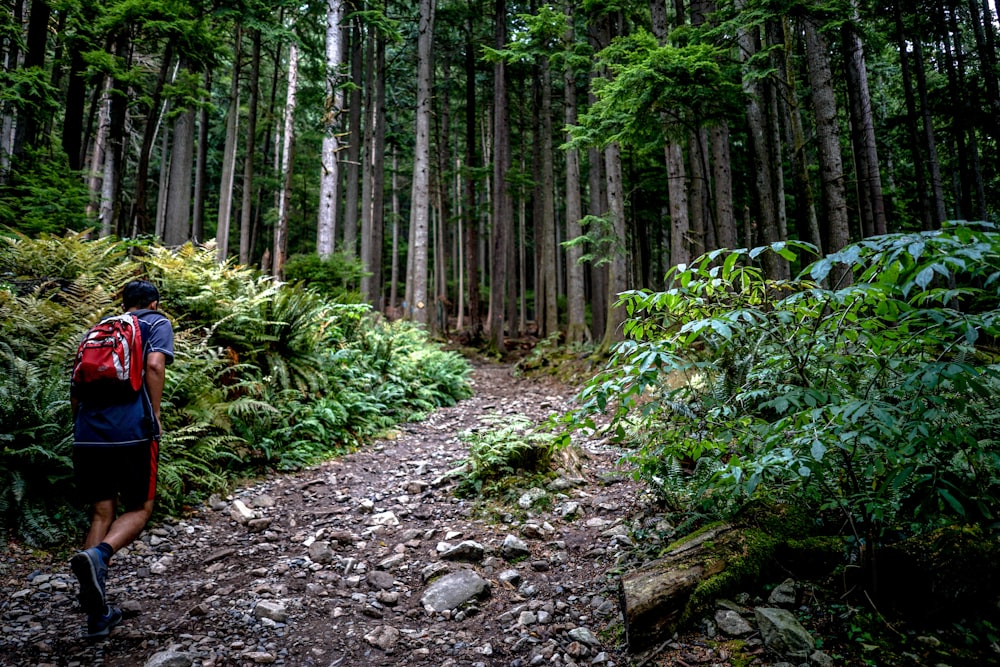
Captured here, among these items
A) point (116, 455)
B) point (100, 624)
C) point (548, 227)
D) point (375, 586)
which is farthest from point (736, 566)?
point (548, 227)

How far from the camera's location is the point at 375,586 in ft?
12.8

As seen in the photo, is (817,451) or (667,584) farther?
(667,584)

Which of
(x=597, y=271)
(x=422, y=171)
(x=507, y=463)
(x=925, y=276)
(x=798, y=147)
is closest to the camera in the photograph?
(x=925, y=276)

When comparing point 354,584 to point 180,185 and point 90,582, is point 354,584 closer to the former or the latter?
point 90,582

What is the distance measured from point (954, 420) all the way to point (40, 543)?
21.1 ft

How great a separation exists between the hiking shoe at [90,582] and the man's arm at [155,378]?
3.19 ft

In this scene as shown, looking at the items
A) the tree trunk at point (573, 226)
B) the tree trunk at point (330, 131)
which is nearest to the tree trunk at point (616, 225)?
the tree trunk at point (573, 226)

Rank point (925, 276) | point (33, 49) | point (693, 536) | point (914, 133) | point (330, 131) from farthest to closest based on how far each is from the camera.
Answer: point (914, 133), point (330, 131), point (33, 49), point (693, 536), point (925, 276)

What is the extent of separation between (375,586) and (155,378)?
2403 mm

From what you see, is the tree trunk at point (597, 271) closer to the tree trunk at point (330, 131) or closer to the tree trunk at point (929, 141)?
the tree trunk at point (330, 131)

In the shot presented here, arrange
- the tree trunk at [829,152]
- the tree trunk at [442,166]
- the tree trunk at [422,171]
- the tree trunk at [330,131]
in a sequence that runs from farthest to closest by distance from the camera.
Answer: the tree trunk at [442,166] → the tree trunk at [422,171] → the tree trunk at [330,131] → the tree trunk at [829,152]

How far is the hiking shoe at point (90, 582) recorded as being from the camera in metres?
3.05

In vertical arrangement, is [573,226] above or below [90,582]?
above

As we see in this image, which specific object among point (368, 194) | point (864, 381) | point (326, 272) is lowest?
point (864, 381)
